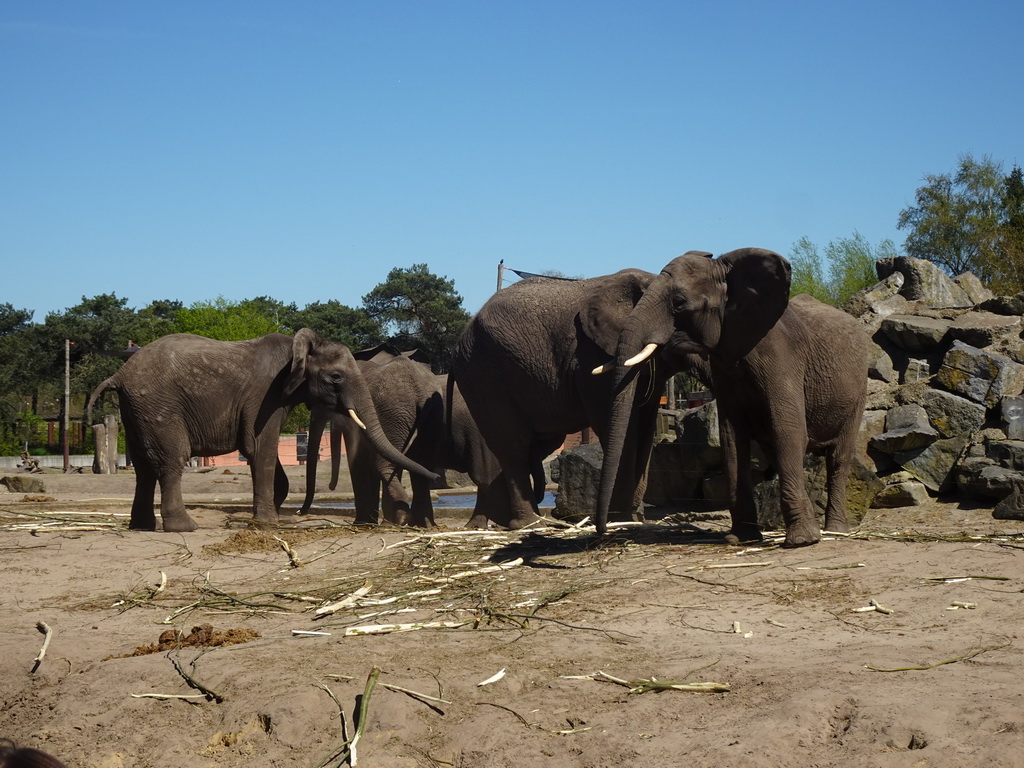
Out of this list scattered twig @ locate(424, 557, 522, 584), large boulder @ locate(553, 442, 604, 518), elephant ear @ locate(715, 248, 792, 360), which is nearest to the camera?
scattered twig @ locate(424, 557, 522, 584)

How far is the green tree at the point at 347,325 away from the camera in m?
60.3

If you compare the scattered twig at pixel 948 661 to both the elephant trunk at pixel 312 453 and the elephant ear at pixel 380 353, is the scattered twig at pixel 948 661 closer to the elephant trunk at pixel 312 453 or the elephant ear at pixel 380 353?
the elephant trunk at pixel 312 453

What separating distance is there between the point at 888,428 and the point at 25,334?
56.7 metres

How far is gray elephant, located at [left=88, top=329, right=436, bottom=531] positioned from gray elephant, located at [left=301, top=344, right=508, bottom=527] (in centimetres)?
57

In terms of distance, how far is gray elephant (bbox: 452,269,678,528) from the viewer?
432 inches

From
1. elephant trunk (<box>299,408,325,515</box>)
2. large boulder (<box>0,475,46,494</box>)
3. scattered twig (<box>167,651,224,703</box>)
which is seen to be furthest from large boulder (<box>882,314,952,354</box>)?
large boulder (<box>0,475,46,494</box>)

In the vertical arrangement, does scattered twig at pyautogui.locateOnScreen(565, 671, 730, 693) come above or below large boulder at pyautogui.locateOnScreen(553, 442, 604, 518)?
below

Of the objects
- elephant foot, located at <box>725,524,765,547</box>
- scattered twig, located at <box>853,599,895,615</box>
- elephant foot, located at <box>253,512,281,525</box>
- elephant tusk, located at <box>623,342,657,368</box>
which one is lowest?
scattered twig, located at <box>853,599,895,615</box>

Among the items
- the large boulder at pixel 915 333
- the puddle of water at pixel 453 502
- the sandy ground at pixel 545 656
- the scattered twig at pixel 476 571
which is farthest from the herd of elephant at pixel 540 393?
the large boulder at pixel 915 333

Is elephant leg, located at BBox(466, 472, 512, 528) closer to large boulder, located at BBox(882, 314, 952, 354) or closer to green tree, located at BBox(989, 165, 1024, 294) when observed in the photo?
large boulder, located at BBox(882, 314, 952, 354)

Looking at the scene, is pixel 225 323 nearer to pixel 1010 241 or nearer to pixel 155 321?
pixel 155 321

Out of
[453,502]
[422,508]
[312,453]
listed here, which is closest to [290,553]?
[422,508]

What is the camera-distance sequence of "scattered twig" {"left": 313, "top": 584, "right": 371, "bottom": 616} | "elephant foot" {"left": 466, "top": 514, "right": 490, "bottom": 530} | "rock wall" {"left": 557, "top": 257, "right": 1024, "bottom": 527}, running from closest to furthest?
1. "scattered twig" {"left": 313, "top": 584, "right": 371, "bottom": 616}
2. "rock wall" {"left": 557, "top": 257, "right": 1024, "bottom": 527}
3. "elephant foot" {"left": 466, "top": 514, "right": 490, "bottom": 530}

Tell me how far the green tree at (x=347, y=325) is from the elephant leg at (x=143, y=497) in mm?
46786
